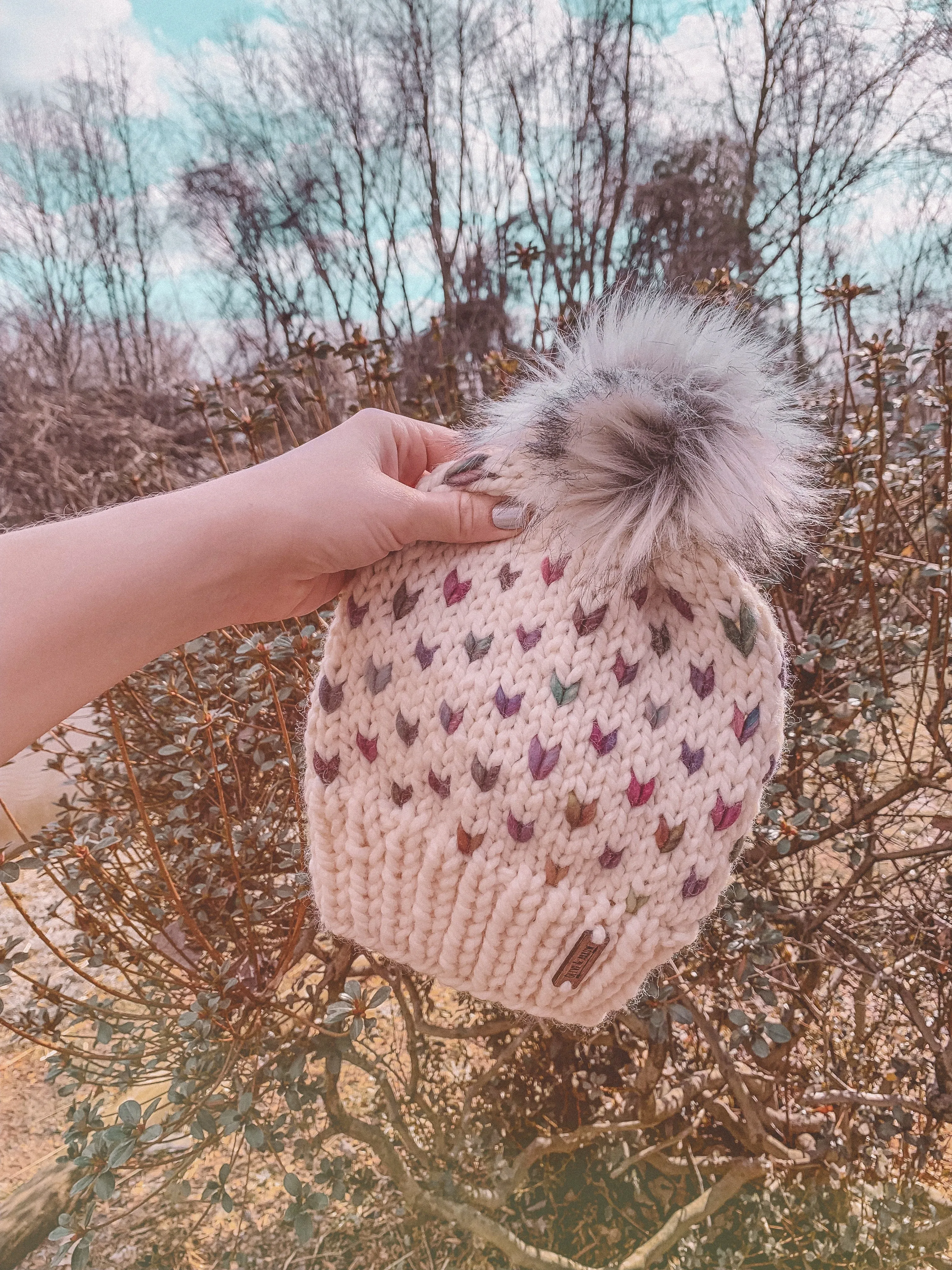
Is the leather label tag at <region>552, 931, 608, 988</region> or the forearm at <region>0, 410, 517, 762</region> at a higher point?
the forearm at <region>0, 410, 517, 762</region>

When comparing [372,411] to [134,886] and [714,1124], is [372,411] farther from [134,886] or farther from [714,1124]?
[714,1124]

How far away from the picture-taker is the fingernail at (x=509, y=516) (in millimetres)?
449

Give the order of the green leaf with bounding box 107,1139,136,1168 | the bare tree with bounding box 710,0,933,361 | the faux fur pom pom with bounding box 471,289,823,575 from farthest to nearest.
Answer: the bare tree with bounding box 710,0,933,361 → the green leaf with bounding box 107,1139,136,1168 → the faux fur pom pom with bounding box 471,289,823,575

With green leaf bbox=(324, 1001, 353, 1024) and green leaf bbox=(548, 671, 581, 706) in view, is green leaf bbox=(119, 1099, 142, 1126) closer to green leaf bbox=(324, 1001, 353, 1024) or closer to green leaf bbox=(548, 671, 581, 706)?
green leaf bbox=(324, 1001, 353, 1024)

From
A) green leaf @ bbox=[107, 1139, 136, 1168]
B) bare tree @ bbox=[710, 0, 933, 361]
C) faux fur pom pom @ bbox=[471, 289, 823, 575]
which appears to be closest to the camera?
faux fur pom pom @ bbox=[471, 289, 823, 575]

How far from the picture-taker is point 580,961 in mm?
437

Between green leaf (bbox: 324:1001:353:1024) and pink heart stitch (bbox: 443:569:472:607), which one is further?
green leaf (bbox: 324:1001:353:1024)

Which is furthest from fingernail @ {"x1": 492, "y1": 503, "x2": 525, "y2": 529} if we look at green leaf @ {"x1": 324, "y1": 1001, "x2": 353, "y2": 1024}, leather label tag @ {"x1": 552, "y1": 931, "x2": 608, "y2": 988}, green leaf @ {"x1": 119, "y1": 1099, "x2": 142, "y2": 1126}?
green leaf @ {"x1": 119, "y1": 1099, "x2": 142, "y2": 1126}

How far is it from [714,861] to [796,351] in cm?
46

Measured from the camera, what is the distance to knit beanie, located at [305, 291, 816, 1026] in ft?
1.34

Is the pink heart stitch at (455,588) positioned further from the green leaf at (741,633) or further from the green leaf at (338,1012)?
the green leaf at (338,1012)

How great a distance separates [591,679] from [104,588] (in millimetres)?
277

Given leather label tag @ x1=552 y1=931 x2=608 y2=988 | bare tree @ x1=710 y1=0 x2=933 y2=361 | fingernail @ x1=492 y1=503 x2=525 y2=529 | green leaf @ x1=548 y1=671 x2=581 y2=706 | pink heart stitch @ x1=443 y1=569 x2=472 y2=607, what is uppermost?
bare tree @ x1=710 y1=0 x2=933 y2=361

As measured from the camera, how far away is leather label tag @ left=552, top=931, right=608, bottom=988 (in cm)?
43
